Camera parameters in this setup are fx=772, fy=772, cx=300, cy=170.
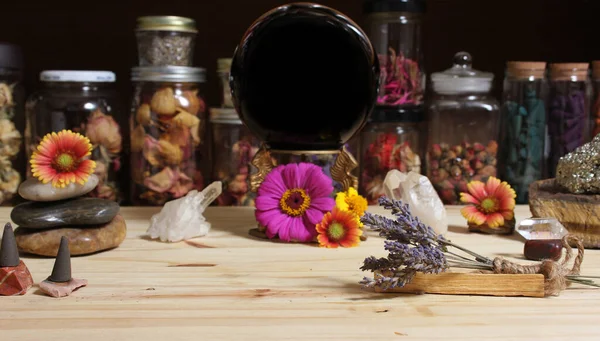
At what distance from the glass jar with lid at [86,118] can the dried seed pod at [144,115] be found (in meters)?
0.05

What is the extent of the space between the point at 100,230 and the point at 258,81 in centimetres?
31

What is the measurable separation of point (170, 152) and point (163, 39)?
0.66ft

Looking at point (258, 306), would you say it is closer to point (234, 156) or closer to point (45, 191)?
point (45, 191)

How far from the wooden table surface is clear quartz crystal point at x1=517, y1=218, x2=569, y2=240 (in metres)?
0.04

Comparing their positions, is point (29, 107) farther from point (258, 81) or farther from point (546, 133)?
point (546, 133)

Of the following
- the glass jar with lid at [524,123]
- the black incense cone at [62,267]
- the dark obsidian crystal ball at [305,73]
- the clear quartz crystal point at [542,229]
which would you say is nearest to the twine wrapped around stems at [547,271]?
the clear quartz crystal point at [542,229]

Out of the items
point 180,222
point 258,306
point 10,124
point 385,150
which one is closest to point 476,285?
point 258,306

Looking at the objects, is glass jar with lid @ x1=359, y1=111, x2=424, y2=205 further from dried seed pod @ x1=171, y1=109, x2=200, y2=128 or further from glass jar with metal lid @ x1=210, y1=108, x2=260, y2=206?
dried seed pod @ x1=171, y1=109, x2=200, y2=128

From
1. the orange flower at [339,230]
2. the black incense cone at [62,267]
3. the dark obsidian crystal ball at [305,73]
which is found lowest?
the orange flower at [339,230]

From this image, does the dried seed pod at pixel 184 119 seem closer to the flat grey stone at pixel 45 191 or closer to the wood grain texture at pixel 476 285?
the flat grey stone at pixel 45 191

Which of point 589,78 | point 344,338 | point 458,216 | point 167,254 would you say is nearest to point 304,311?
point 344,338

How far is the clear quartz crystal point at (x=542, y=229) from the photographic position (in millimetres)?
1023

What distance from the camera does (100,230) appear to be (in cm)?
100

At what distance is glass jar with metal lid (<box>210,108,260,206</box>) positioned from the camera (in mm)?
1404
